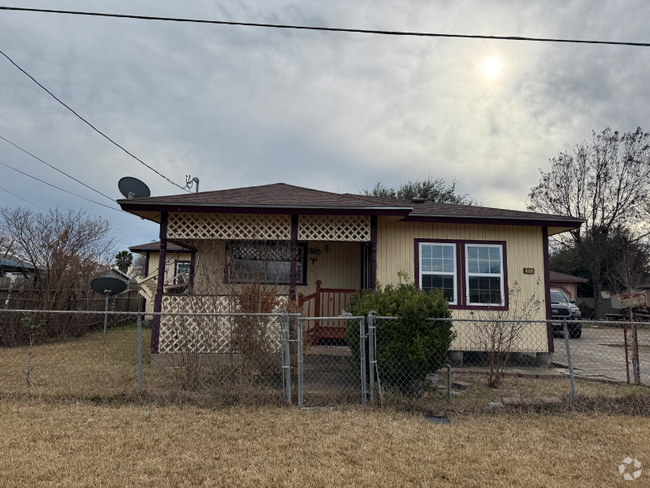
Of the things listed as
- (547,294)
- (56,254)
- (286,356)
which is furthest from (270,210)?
(56,254)

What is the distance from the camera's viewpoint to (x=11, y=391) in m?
5.07

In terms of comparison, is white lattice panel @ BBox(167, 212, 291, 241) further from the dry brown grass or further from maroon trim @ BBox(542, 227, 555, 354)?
maroon trim @ BBox(542, 227, 555, 354)

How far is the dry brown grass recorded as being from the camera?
2.97 meters

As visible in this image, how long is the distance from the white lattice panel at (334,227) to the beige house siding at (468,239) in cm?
73

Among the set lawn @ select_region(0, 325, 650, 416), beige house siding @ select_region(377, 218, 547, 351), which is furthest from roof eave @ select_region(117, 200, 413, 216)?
lawn @ select_region(0, 325, 650, 416)

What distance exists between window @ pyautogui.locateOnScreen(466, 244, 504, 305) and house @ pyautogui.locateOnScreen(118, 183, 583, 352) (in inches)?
0.9

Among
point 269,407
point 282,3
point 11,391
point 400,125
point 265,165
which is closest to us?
point 269,407

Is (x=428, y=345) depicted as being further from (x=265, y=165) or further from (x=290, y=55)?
(x=265, y=165)

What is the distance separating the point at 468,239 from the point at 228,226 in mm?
5289

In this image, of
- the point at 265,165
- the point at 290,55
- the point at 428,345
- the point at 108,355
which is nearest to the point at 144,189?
the point at 108,355

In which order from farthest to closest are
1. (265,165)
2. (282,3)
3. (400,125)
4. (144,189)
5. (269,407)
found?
1. (265,165)
2. (400,125)
3. (144,189)
4. (282,3)
5. (269,407)

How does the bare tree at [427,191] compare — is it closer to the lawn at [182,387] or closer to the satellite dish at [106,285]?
the satellite dish at [106,285]

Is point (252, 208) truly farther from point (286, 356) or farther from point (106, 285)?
point (106, 285)

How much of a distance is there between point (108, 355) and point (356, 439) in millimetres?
6886
